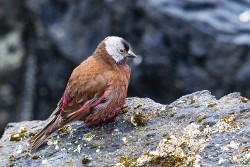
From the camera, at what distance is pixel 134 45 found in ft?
37.8

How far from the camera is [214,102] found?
A: 20.3 feet

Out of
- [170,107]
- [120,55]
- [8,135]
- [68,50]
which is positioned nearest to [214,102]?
[170,107]

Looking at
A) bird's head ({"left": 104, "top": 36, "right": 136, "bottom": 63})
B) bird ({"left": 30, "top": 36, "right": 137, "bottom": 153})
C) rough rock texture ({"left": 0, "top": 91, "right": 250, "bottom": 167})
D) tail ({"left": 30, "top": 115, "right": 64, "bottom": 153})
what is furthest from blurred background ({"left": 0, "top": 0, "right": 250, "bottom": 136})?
tail ({"left": 30, "top": 115, "right": 64, "bottom": 153})

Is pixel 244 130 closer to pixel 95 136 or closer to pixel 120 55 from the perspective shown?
pixel 95 136

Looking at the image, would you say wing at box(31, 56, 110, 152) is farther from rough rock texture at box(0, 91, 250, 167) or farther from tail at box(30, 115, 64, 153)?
rough rock texture at box(0, 91, 250, 167)

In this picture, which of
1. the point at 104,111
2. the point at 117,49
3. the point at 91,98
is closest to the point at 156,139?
the point at 104,111

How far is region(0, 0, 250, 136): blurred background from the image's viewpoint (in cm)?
1115

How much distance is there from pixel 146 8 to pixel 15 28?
9.80ft

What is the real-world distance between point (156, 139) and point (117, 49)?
5.48 feet

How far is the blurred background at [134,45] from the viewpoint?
→ 11.1 m

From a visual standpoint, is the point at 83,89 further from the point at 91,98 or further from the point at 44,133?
the point at 44,133

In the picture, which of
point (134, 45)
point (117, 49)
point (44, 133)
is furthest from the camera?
point (134, 45)

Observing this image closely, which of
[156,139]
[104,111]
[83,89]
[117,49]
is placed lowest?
[156,139]

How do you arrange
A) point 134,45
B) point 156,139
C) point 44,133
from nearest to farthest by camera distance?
1. point 156,139
2. point 44,133
3. point 134,45
